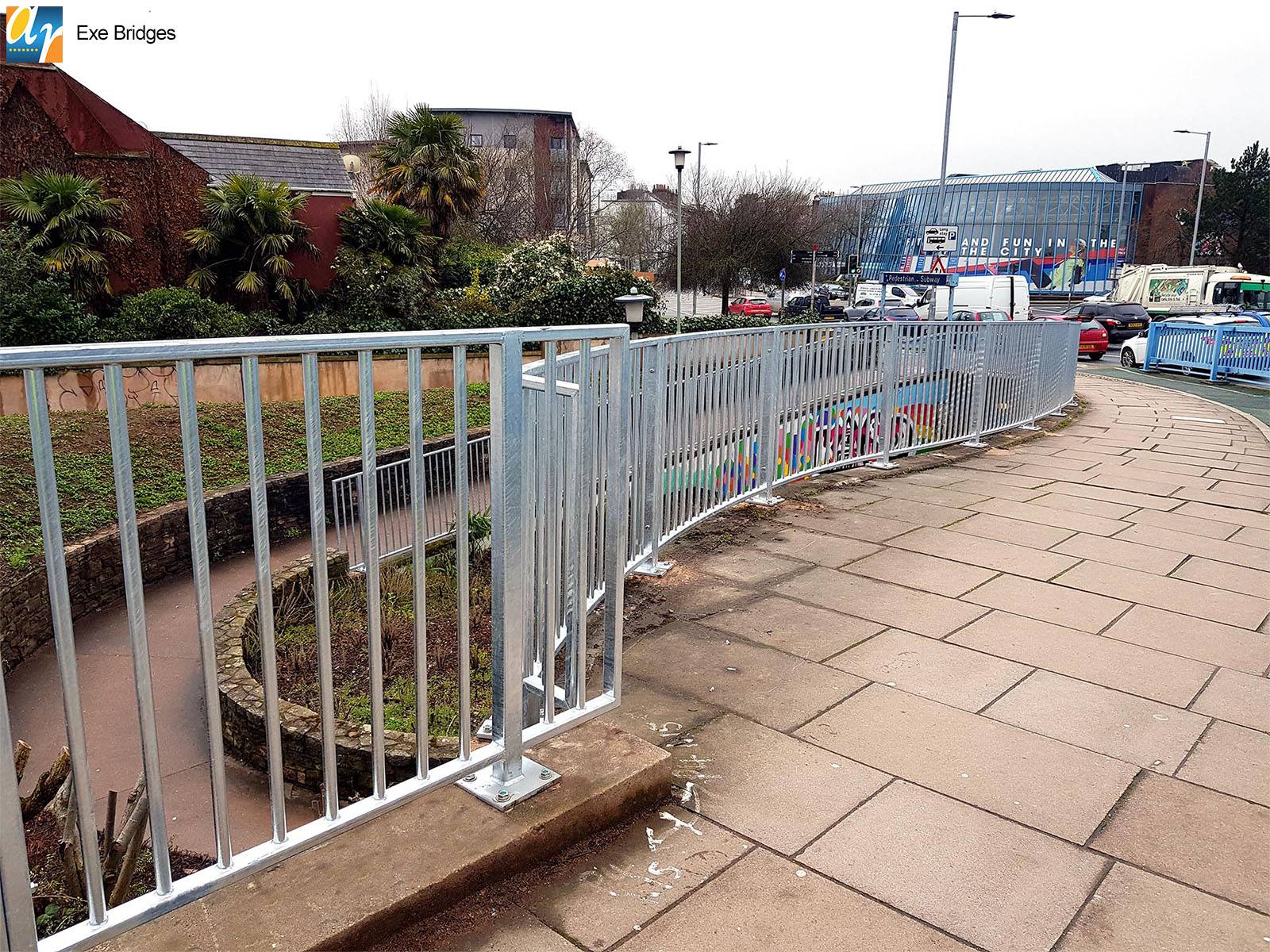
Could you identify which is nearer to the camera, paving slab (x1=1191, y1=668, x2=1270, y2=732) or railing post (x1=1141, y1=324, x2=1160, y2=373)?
paving slab (x1=1191, y1=668, x2=1270, y2=732)

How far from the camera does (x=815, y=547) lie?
20.5 ft

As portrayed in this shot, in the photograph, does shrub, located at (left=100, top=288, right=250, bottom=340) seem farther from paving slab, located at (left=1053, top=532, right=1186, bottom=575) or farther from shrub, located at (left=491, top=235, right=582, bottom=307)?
paving slab, located at (left=1053, top=532, right=1186, bottom=575)

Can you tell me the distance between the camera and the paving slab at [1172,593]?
5160mm

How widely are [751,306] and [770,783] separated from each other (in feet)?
136

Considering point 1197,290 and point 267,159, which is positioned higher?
point 267,159

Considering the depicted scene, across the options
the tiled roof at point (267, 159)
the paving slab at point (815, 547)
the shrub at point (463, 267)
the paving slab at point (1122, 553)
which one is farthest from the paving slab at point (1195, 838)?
the tiled roof at point (267, 159)

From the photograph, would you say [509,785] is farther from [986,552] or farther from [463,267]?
[463,267]

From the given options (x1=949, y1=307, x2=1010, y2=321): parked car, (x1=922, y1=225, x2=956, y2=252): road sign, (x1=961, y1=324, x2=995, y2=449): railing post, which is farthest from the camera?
(x1=949, y1=307, x2=1010, y2=321): parked car

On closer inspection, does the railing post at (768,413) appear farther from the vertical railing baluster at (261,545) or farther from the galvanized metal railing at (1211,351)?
the galvanized metal railing at (1211,351)

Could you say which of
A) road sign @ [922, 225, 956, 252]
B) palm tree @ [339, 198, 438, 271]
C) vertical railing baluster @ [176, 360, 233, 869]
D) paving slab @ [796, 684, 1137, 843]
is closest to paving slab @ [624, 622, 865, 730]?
paving slab @ [796, 684, 1137, 843]

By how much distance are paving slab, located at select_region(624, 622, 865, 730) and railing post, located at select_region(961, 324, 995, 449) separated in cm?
673

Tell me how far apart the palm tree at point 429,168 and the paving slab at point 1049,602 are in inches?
904

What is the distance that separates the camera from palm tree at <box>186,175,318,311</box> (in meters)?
18.1

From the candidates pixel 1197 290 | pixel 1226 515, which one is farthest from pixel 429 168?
pixel 1197 290
